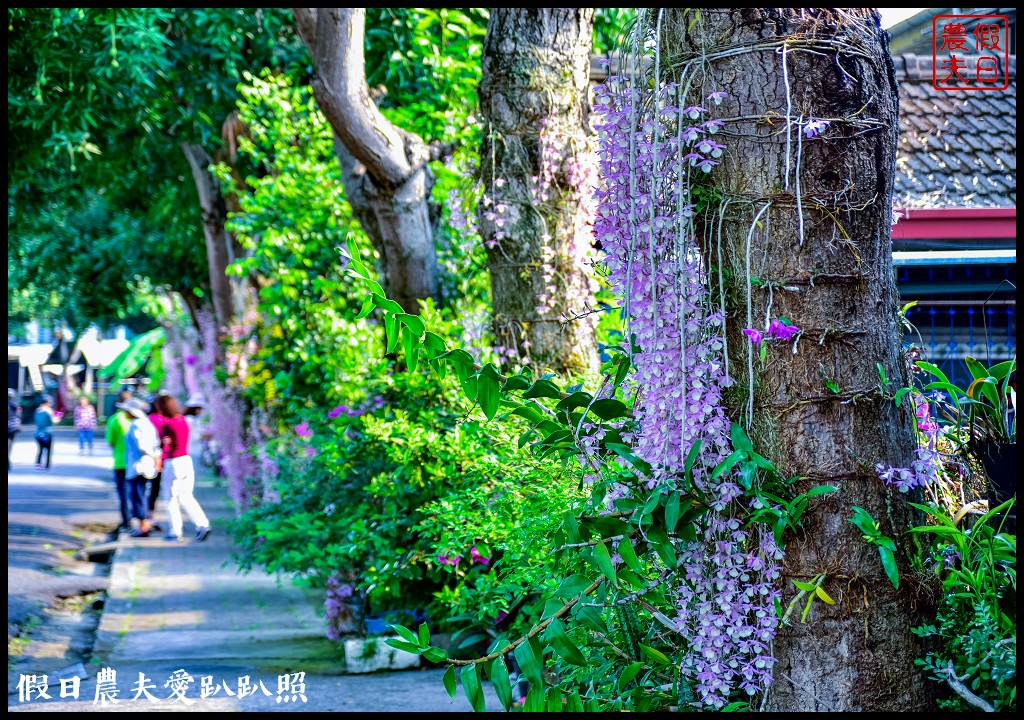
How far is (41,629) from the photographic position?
838 centimetres

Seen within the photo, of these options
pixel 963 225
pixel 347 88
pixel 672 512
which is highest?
pixel 347 88

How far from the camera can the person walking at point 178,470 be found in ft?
40.6

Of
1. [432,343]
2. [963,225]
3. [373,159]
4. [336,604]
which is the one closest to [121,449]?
[336,604]

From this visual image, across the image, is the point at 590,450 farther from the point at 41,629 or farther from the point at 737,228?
the point at 41,629

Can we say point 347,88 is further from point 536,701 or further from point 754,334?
point 536,701

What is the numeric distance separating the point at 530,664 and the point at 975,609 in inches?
40.4

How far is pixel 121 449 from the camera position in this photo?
1334 centimetres

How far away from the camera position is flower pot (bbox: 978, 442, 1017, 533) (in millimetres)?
2707

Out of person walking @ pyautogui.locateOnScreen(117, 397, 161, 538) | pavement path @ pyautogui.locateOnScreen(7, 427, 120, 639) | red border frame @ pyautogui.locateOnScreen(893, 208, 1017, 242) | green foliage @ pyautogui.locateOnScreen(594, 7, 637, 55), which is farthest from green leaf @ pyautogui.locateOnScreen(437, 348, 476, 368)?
person walking @ pyautogui.locateOnScreen(117, 397, 161, 538)

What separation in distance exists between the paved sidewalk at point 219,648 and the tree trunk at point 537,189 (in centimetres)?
225

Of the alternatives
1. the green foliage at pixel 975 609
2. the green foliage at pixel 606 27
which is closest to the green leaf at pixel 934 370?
the green foliage at pixel 975 609

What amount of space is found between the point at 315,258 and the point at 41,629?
3886mm

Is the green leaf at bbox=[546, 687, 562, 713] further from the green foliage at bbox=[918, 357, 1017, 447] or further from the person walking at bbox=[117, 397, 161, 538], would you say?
the person walking at bbox=[117, 397, 161, 538]

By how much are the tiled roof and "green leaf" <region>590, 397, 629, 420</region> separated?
5.44m
